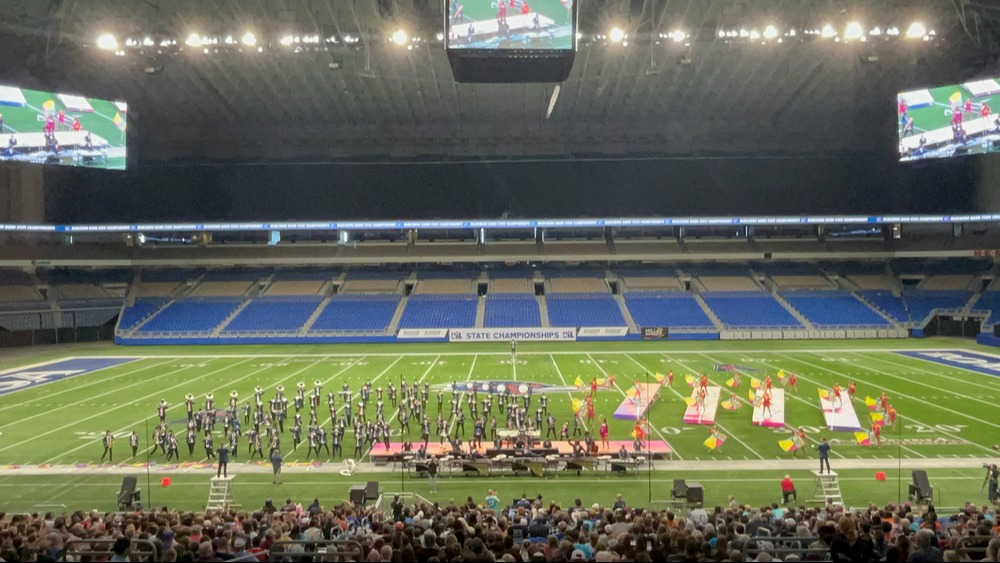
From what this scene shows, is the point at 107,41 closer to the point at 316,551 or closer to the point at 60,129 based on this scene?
the point at 60,129

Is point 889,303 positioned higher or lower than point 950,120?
lower

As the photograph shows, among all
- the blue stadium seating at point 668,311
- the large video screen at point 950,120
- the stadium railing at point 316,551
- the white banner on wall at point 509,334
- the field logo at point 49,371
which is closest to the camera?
the stadium railing at point 316,551

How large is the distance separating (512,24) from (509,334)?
100 feet

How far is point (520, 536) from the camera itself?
8.71 meters

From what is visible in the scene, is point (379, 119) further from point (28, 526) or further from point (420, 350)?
point (28, 526)

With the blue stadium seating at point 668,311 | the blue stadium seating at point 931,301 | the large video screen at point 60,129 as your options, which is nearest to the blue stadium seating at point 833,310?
the blue stadium seating at point 931,301

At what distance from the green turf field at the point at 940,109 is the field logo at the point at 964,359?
41.0 ft

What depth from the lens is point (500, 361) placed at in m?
35.0

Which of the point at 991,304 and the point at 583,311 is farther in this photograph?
the point at 583,311

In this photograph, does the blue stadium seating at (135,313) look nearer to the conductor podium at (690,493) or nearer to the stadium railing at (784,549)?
the conductor podium at (690,493)

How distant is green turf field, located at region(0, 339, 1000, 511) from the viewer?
50.6ft

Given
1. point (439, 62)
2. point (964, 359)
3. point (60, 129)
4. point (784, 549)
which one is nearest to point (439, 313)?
point (439, 62)

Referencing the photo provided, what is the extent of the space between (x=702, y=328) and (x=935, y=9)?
2163 cm

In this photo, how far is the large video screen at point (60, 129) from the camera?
119 ft
